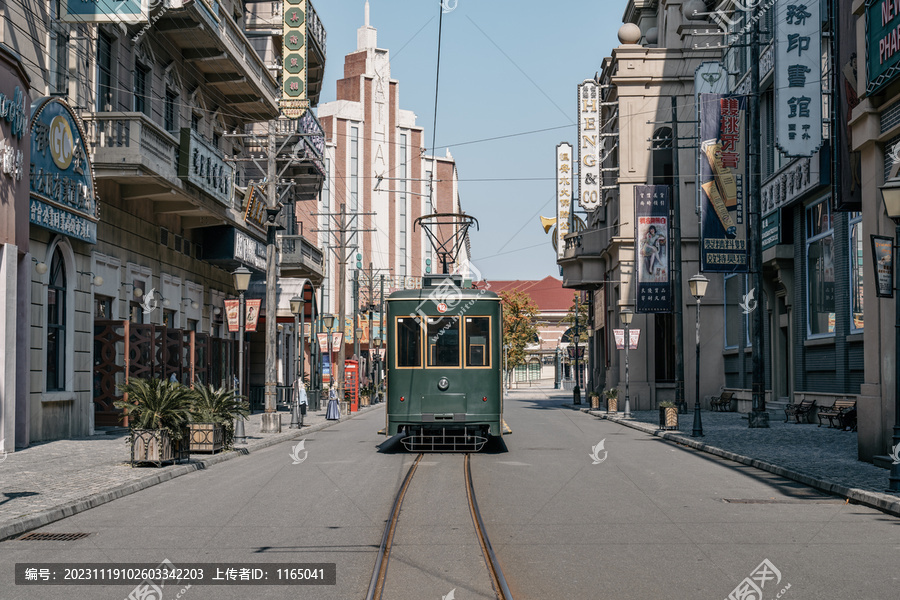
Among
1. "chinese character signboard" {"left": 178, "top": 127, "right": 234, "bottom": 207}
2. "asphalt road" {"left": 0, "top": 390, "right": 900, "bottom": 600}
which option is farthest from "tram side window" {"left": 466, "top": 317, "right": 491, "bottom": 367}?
"chinese character signboard" {"left": 178, "top": 127, "right": 234, "bottom": 207}

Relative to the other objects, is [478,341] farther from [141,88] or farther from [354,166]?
[354,166]

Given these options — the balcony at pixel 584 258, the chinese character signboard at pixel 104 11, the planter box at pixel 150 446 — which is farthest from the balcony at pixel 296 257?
the planter box at pixel 150 446

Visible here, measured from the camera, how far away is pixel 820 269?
1176 inches

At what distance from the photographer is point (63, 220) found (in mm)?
21859

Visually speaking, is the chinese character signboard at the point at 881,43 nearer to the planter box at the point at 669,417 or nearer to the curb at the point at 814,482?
the curb at the point at 814,482

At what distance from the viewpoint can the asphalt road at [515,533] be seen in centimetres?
792

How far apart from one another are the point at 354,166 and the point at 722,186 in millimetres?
74515

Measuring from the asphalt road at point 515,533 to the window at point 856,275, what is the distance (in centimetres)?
1080

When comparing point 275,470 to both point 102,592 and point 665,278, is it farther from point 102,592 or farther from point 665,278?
point 665,278

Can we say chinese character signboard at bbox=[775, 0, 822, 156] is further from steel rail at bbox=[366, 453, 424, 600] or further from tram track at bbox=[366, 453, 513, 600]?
steel rail at bbox=[366, 453, 424, 600]

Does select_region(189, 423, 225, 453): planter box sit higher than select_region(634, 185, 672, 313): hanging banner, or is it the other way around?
select_region(634, 185, 672, 313): hanging banner

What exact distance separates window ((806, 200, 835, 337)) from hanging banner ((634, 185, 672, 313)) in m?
9.77

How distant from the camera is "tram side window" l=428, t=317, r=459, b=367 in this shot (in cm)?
2034

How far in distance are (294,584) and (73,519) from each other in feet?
15.8
